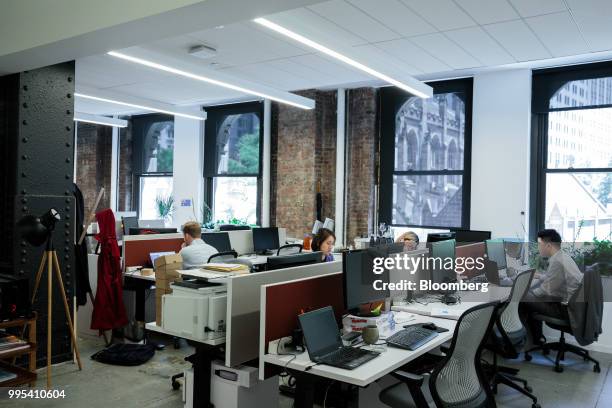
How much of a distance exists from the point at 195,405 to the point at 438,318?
1.82 m

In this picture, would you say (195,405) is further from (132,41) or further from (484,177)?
(484,177)

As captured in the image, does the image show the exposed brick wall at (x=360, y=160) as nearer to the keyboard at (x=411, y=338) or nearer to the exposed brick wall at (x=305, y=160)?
the exposed brick wall at (x=305, y=160)

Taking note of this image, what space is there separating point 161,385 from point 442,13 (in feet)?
13.0

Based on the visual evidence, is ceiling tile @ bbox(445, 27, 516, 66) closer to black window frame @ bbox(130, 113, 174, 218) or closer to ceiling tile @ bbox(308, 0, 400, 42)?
ceiling tile @ bbox(308, 0, 400, 42)

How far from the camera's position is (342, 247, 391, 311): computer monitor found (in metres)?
3.31

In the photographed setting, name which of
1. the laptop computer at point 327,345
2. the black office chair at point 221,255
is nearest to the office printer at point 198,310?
the laptop computer at point 327,345

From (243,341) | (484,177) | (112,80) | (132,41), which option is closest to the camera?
(243,341)

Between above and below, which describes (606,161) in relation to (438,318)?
above

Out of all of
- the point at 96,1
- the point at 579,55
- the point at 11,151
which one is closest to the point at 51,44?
the point at 96,1

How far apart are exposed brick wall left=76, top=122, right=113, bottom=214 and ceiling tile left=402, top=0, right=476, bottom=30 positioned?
896 centimetres

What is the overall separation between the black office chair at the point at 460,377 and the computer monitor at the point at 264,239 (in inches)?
182

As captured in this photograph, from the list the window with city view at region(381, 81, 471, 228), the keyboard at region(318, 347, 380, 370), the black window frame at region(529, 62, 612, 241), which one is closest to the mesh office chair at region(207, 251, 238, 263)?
the keyboard at region(318, 347, 380, 370)

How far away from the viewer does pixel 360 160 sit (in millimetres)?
8391

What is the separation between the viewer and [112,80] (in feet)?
25.3
